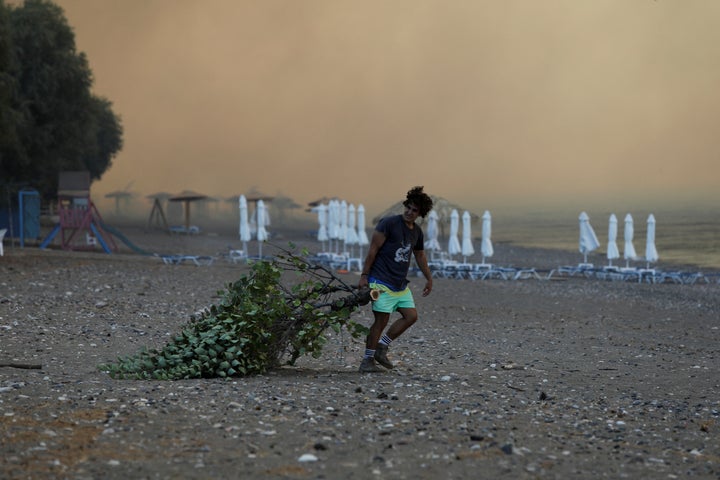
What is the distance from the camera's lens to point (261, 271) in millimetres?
7980

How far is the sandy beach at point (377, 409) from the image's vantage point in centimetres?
508

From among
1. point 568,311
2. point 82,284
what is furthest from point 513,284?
point 82,284

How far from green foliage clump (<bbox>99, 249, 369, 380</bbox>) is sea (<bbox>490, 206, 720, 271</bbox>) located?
122ft

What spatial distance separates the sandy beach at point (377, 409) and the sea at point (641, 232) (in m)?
34.3

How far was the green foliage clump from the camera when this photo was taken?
767cm

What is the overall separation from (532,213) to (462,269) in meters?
53.1

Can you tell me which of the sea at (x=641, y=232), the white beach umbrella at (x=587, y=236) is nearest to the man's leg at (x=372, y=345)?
the white beach umbrella at (x=587, y=236)

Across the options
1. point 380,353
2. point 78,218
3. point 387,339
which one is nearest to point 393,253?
point 387,339

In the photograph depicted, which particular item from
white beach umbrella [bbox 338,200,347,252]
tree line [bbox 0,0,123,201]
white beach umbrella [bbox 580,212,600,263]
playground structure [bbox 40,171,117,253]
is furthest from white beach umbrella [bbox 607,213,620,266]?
tree line [bbox 0,0,123,201]

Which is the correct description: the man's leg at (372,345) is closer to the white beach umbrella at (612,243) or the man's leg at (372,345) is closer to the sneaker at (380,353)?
the sneaker at (380,353)

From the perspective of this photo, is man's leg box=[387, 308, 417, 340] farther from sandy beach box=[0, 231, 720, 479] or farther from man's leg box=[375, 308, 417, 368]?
sandy beach box=[0, 231, 720, 479]

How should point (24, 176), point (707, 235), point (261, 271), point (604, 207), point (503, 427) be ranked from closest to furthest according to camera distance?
point (503, 427) < point (261, 271) < point (24, 176) < point (707, 235) < point (604, 207)

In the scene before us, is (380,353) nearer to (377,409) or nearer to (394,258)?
(394,258)

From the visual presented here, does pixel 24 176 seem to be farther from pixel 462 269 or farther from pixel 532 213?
pixel 532 213
